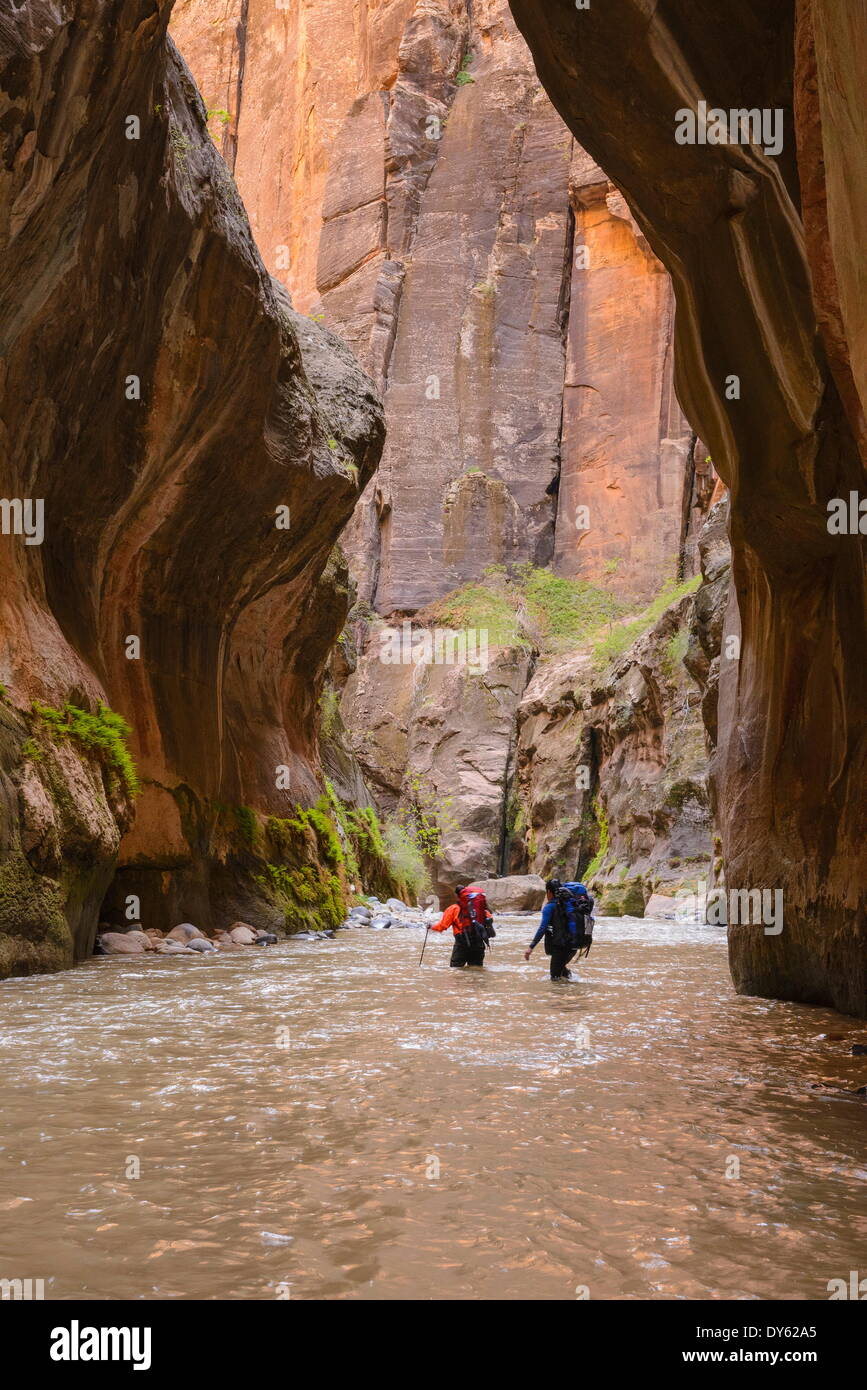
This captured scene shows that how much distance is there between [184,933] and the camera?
1353cm

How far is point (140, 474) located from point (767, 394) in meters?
7.79

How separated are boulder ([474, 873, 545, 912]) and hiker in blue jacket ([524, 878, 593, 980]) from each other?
61.0 ft

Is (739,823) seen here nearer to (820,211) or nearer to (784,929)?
(784,929)

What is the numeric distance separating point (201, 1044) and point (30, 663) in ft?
17.8

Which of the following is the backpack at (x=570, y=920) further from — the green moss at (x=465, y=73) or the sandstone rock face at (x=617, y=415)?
the green moss at (x=465, y=73)

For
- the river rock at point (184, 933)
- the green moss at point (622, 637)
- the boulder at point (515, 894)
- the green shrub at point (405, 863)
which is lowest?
the boulder at point (515, 894)

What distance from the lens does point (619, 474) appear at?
4400 centimetres

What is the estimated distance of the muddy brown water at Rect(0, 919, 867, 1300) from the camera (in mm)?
2869

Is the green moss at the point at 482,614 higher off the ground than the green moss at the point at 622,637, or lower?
higher

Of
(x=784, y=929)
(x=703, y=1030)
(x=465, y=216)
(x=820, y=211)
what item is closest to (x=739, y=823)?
(x=784, y=929)

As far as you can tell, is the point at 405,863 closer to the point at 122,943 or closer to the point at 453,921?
the point at 453,921

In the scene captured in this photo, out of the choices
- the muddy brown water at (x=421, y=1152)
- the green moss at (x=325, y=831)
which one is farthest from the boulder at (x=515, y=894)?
the muddy brown water at (x=421, y=1152)

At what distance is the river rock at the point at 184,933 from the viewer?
13352mm

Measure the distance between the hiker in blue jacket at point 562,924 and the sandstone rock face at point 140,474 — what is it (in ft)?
14.7
